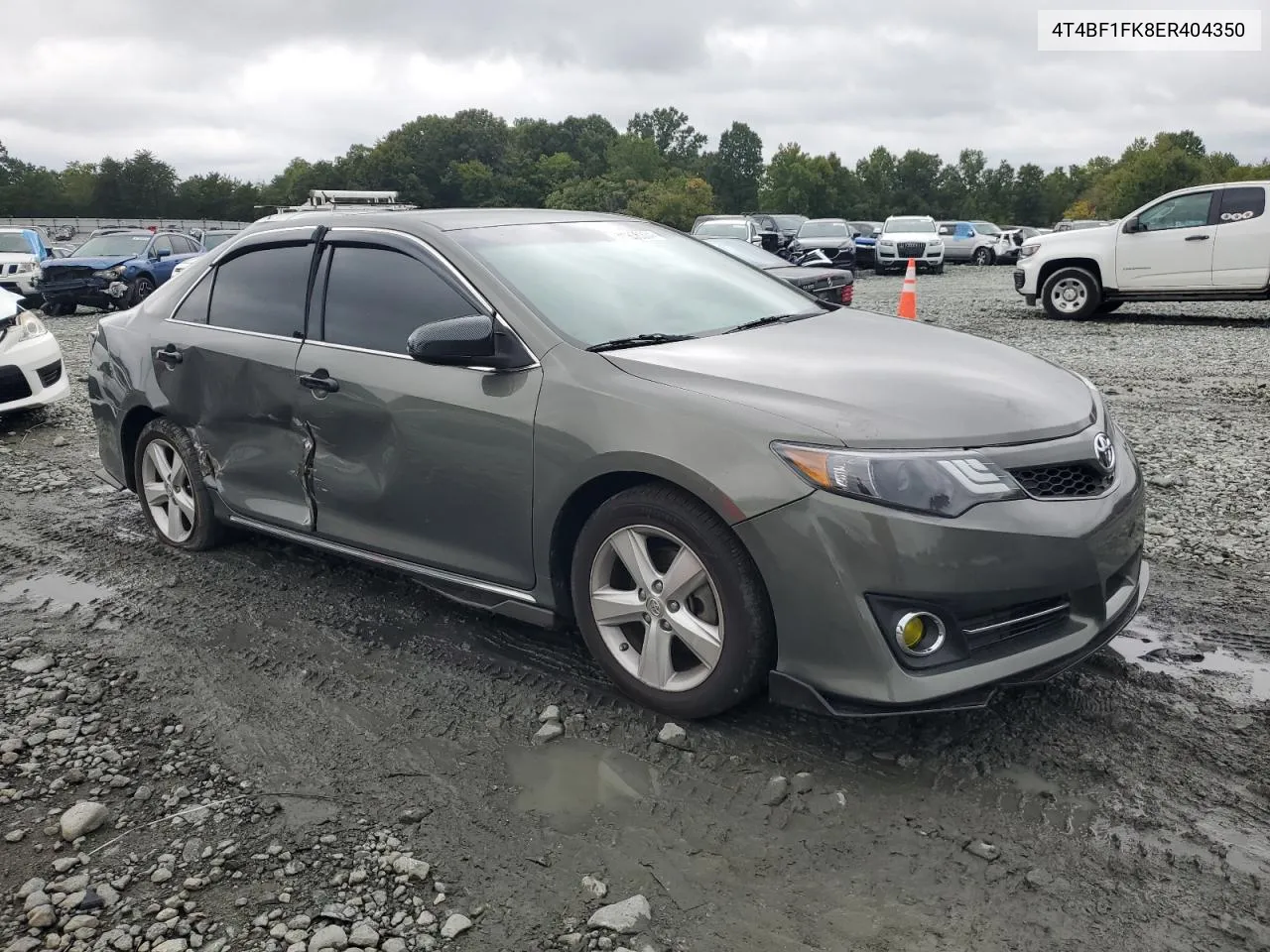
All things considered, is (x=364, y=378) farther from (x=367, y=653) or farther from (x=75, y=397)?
(x=75, y=397)

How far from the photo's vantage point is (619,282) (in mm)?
3918

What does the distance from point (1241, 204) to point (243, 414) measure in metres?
13.2

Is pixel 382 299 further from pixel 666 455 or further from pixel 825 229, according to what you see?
pixel 825 229

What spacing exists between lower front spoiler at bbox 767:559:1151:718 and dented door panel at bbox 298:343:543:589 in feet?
3.23

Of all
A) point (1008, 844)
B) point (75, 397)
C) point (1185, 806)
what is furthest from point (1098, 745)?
point (75, 397)

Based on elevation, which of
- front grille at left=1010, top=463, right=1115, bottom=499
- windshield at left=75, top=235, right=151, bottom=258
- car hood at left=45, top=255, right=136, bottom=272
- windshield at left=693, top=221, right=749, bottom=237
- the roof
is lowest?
front grille at left=1010, top=463, right=1115, bottom=499

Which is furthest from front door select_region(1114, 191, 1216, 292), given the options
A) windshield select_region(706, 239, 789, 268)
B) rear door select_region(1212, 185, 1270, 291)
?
windshield select_region(706, 239, 789, 268)

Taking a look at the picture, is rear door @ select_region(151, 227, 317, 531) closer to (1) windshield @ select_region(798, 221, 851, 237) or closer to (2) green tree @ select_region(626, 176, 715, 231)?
(1) windshield @ select_region(798, 221, 851, 237)

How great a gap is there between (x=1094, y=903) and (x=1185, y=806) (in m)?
0.53

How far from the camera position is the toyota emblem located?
3.08 metres

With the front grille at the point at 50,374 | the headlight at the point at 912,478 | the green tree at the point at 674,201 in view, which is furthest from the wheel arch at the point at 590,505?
the green tree at the point at 674,201

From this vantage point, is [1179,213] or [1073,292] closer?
[1179,213]

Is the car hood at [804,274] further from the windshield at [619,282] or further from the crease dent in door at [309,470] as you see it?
the crease dent in door at [309,470]

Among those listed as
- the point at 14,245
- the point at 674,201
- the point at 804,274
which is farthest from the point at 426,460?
the point at 674,201
